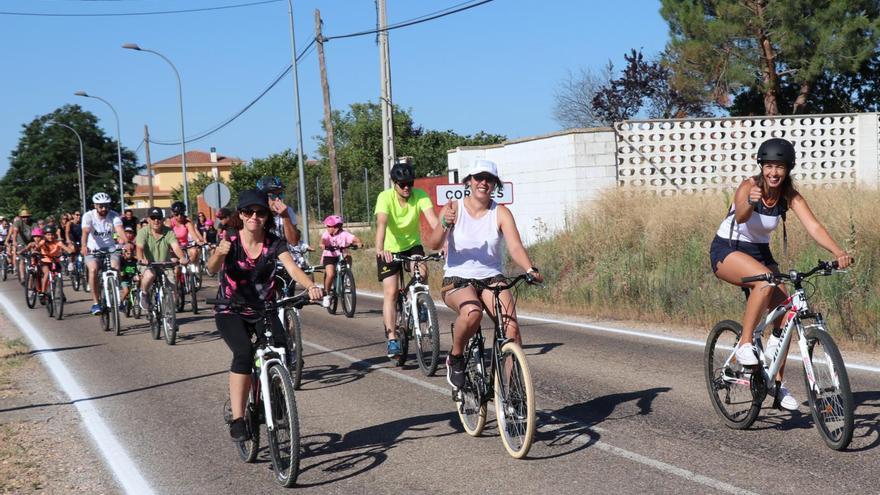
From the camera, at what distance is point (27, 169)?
91.7 metres

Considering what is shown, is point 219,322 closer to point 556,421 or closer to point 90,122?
point 556,421

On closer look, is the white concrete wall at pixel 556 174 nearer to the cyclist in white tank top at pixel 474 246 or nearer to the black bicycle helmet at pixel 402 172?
the black bicycle helmet at pixel 402 172

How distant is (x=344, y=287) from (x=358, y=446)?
30.5 feet

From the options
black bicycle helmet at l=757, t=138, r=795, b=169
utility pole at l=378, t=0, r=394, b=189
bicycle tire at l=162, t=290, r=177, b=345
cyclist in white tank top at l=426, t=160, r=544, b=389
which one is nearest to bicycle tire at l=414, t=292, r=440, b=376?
cyclist in white tank top at l=426, t=160, r=544, b=389

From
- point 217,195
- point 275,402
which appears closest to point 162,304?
point 275,402

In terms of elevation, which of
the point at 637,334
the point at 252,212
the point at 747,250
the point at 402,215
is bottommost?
the point at 637,334

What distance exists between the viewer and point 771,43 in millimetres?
32375

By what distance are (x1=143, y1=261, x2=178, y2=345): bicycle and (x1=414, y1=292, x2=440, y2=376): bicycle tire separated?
470 centimetres

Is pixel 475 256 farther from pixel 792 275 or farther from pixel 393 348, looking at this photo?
pixel 393 348

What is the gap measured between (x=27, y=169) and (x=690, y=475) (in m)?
94.6

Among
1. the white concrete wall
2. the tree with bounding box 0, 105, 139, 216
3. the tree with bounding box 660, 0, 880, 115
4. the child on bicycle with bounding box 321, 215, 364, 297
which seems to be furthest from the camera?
the tree with bounding box 0, 105, 139, 216

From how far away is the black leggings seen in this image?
6230 millimetres

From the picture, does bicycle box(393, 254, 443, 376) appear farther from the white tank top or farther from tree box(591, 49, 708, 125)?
tree box(591, 49, 708, 125)

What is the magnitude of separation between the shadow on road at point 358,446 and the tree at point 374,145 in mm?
44837
